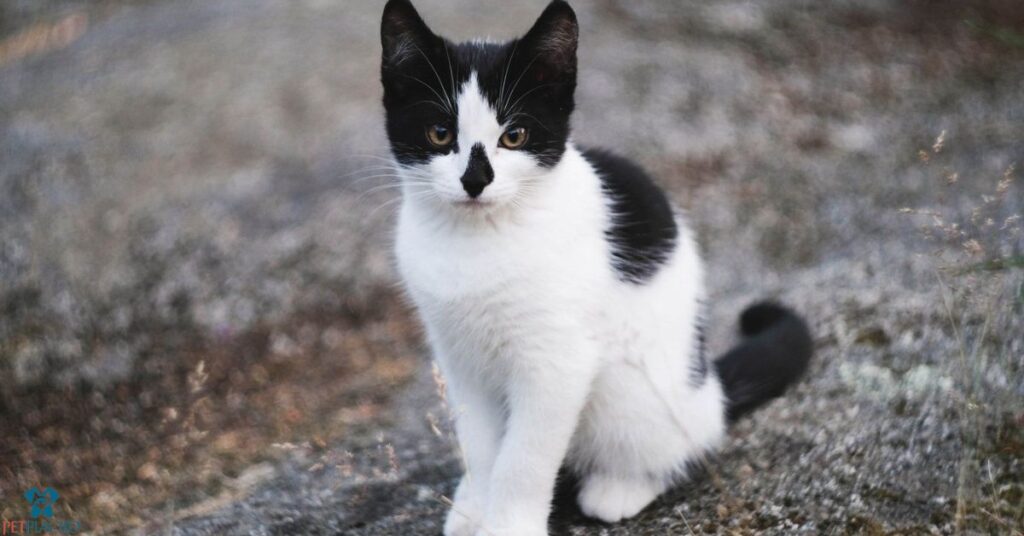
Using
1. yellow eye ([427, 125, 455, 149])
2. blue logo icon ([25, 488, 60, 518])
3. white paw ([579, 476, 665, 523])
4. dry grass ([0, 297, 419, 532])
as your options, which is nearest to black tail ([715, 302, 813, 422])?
white paw ([579, 476, 665, 523])

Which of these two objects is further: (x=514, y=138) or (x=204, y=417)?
(x=204, y=417)

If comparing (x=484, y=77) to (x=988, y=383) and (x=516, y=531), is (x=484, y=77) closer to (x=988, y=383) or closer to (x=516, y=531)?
(x=516, y=531)

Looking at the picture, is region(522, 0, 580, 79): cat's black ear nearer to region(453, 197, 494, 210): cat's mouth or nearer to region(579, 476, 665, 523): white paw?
region(453, 197, 494, 210): cat's mouth

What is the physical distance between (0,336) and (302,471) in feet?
6.51

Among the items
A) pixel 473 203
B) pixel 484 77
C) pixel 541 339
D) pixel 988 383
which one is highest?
→ pixel 484 77

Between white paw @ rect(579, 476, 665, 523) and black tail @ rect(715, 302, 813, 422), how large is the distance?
51 cm

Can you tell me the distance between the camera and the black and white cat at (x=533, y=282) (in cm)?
248

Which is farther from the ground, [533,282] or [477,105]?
[477,105]

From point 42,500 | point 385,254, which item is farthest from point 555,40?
point 385,254

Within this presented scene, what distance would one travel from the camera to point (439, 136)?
2486 millimetres

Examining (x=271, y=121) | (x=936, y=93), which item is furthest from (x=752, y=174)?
(x=271, y=121)

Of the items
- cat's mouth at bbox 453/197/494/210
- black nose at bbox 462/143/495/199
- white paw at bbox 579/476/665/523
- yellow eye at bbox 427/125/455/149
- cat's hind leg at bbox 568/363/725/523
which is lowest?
white paw at bbox 579/476/665/523

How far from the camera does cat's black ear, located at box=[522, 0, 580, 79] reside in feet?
8.07

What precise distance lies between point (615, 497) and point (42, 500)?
7.08 ft
